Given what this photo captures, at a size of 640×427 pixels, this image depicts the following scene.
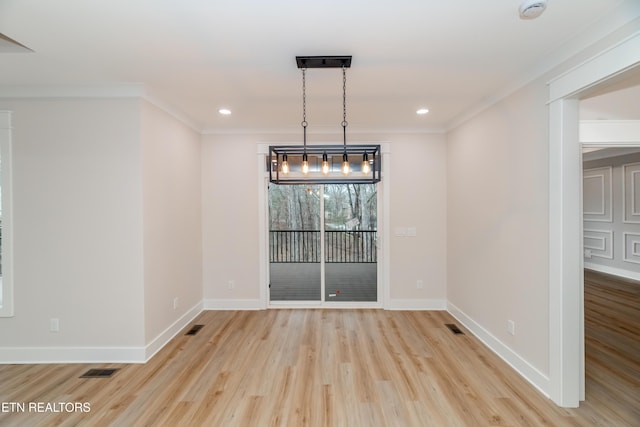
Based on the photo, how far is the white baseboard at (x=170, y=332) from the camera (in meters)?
2.81

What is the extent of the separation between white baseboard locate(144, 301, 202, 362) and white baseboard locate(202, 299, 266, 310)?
5.1 inches

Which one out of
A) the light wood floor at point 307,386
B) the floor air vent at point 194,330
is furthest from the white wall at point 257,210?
the light wood floor at point 307,386

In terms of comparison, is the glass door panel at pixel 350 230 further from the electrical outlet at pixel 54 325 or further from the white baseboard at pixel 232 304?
the electrical outlet at pixel 54 325

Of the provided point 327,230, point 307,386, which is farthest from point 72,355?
point 327,230

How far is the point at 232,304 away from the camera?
4121 millimetres

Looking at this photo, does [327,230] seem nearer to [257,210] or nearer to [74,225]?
[257,210]

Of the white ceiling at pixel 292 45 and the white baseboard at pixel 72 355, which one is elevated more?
the white ceiling at pixel 292 45

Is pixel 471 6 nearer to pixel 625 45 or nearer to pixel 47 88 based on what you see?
pixel 625 45

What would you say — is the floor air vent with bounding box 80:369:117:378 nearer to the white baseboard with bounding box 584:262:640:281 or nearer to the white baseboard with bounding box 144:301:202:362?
the white baseboard with bounding box 144:301:202:362

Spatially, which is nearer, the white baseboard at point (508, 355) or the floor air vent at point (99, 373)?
the white baseboard at point (508, 355)

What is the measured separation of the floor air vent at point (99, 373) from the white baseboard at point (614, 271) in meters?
8.85

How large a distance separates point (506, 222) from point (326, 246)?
2.42 meters

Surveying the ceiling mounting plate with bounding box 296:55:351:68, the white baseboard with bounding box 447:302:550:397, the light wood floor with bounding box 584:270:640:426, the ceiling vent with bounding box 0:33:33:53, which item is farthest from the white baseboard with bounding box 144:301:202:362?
the light wood floor with bounding box 584:270:640:426

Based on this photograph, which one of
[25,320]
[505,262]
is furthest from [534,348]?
[25,320]
